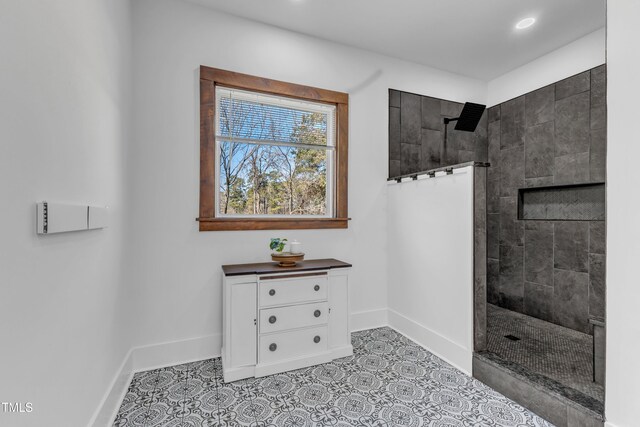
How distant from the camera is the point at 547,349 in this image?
2.47m

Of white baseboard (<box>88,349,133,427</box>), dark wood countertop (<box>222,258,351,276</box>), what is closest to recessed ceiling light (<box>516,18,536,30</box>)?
dark wood countertop (<box>222,258,351,276</box>)

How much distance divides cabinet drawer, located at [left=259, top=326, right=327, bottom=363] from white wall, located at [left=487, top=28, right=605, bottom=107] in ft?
11.4

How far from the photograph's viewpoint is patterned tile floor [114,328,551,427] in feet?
5.92

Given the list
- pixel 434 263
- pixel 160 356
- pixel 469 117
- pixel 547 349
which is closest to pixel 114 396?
pixel 160 356

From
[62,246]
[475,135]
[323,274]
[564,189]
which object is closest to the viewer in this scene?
[62,246]

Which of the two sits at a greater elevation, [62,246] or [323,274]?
[62,246]

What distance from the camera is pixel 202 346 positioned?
2.55m

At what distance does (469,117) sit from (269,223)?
259 centimetres

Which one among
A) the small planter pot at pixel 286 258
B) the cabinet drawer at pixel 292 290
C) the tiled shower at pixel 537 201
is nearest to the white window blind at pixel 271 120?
the tiled shower at pixel 537 201

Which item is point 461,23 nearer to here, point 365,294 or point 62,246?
point 365,294

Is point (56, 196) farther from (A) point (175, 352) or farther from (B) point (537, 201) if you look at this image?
(B) point (537, 201)

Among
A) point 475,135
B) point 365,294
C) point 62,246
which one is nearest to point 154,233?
point 62,246

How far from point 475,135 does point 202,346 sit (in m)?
3.84

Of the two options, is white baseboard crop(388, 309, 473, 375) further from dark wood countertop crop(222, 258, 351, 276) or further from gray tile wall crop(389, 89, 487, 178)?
gray tile wall crop(389, 89, 487, 178)
